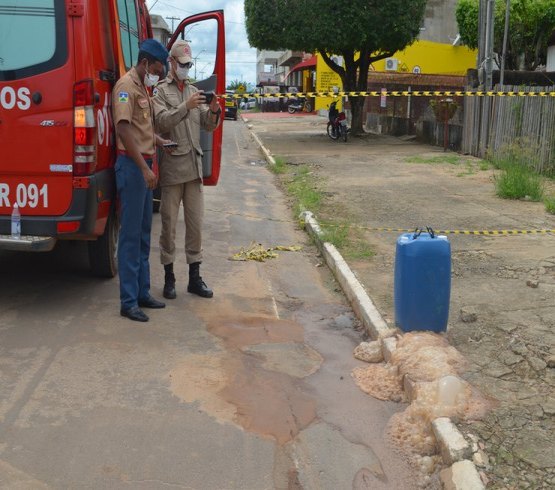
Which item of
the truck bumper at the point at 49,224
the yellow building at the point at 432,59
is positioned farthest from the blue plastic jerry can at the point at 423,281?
the yellow building at the point at 432,59

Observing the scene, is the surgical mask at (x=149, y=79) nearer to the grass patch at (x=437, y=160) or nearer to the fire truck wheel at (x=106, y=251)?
the fire truck wheel at (x=106, y=251)

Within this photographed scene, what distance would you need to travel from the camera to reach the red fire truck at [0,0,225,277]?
518cm

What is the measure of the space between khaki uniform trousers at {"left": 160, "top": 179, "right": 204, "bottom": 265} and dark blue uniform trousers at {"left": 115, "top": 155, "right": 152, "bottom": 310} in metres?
0.29

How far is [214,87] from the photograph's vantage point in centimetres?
716

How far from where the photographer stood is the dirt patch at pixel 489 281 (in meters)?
3.67

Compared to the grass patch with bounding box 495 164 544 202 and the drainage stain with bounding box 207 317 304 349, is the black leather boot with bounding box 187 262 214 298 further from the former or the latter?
the grass patch with bounding box 495 164 544 202

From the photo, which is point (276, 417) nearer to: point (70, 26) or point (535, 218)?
point (70, 26)

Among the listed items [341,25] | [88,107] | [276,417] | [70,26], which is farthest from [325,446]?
[341,25]

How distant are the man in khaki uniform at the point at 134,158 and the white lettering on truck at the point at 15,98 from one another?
631 mm

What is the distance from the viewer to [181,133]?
230 inches

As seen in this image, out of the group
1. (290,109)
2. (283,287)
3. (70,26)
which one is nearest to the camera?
(70,26)

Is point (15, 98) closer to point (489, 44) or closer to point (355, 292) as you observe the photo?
point (355, 292)

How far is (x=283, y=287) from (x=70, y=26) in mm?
2997

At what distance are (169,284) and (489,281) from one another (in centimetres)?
290
